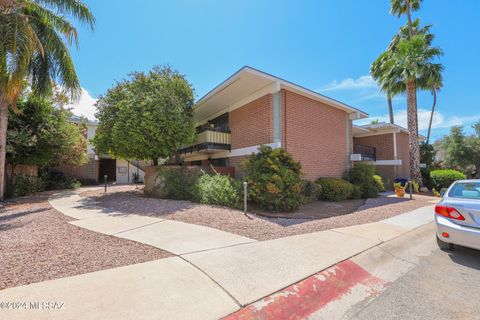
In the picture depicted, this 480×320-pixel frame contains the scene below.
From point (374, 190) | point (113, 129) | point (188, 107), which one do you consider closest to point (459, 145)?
point (374, 190)

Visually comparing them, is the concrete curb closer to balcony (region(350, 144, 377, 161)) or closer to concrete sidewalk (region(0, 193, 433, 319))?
concrete sidewalk (region(0, 193, 433, 319))

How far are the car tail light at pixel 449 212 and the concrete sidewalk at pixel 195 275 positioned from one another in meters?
1.22

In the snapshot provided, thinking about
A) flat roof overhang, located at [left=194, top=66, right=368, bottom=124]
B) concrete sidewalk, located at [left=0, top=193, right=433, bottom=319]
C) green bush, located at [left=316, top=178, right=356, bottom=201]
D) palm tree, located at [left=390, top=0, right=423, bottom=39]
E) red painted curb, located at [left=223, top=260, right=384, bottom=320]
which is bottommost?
red painted curb, located at [left=223, top=260, right=384, bottom=320]

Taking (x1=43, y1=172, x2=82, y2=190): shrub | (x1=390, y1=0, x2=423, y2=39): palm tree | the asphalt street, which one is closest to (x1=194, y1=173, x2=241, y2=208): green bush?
the asphalt street

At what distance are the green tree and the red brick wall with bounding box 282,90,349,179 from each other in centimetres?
491

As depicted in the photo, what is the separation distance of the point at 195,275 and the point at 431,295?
3.38 m

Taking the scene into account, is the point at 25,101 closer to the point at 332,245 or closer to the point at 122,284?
the point at 122,284

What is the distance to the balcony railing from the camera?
54.8ft

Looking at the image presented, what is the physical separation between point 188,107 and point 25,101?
30.9 ft

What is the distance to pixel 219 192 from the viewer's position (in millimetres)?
8609

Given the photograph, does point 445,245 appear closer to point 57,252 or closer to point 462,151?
point 57,252

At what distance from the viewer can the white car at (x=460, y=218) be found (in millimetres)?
4113

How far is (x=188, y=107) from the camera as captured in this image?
11.9m

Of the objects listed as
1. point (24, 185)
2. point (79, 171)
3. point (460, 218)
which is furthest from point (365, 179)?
point (79, 171)
